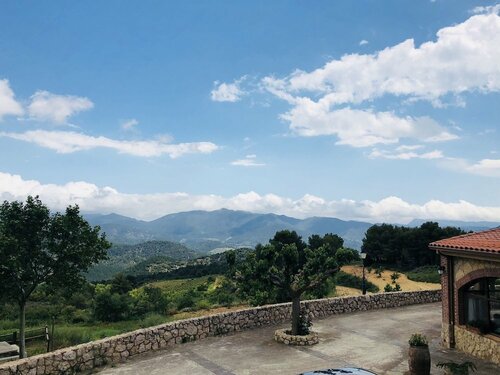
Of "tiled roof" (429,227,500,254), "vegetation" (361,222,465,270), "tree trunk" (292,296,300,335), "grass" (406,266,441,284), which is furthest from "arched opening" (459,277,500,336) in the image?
"vegetation" (361,222,465,270)

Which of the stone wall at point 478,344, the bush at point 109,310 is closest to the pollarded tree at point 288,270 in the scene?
the stone wall at point 478,344

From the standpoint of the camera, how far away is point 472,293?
640 inches

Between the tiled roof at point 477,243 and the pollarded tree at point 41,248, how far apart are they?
15026 millimetres

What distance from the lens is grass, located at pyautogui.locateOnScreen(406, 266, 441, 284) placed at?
157 feet

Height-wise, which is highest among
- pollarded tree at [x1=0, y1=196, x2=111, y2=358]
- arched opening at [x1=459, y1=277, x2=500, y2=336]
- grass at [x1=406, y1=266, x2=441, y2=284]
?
pollarded tree at [x1=0, y1=196, x2=111, y2=358]

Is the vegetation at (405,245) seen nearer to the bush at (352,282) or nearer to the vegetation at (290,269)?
the bush at (352,282)

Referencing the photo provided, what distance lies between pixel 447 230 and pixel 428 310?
130 ft

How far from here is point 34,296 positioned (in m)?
47.4

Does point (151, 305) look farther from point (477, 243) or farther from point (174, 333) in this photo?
point (477, 243)

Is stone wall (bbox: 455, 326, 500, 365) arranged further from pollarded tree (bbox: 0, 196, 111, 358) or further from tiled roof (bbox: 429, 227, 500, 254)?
pollarded tree (bbox: 0, 196, 111, 358)

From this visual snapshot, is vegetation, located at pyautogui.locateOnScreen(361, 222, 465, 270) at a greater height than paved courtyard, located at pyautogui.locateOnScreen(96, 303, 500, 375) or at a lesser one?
greater

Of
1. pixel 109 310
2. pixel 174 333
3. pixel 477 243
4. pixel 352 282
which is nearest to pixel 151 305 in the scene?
pixel 109 310

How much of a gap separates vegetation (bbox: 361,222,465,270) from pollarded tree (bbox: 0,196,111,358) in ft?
146

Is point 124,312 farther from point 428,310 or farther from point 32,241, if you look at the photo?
point 428,310
